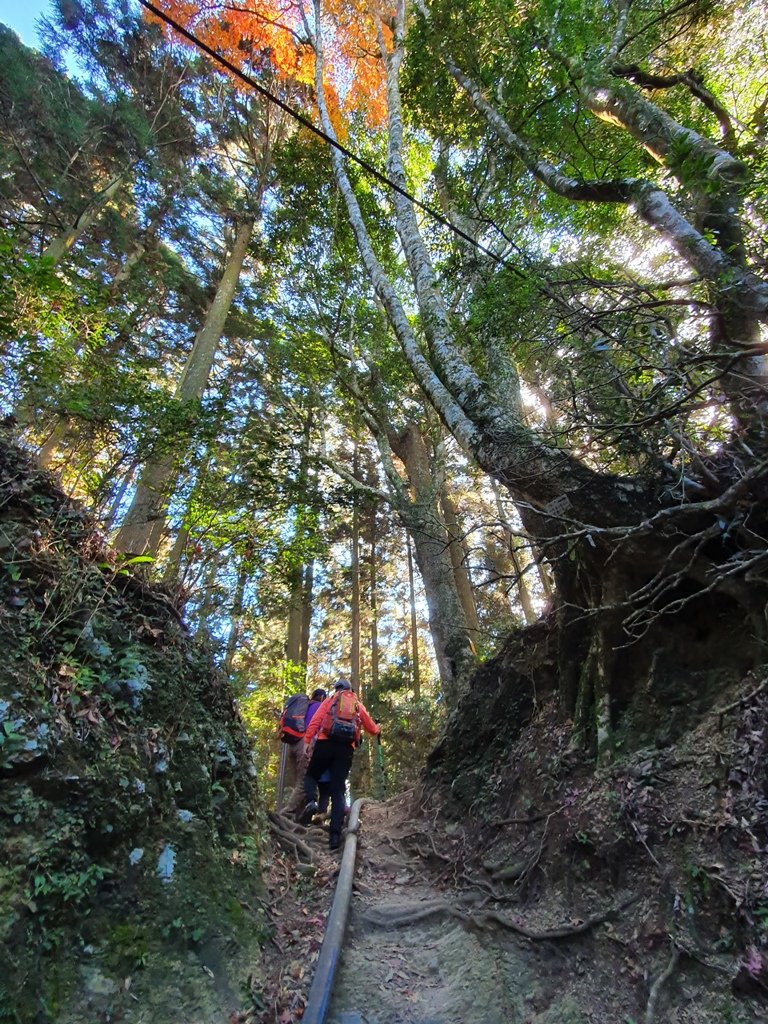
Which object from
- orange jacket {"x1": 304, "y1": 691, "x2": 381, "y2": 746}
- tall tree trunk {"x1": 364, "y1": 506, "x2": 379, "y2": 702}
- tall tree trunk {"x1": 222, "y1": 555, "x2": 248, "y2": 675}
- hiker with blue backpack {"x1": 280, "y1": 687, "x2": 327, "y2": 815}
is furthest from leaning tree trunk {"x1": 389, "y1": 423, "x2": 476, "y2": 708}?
tall tree trunk {"x1": 364, "y1": 506, "x2": 379, "y2": 702}

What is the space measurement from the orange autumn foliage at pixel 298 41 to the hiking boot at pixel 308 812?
14849 millimetres

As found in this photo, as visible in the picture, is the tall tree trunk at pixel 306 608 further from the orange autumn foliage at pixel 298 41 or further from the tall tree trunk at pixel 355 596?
the orange autumn foliage at pixel 298 41

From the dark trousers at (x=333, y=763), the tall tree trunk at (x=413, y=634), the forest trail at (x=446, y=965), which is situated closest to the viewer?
the forest trail at (x=446, y=965)

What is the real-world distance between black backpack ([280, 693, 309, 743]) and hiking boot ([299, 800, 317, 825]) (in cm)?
130

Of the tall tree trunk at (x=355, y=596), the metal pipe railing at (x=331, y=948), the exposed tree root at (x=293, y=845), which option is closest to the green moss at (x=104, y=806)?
the metal pipe railing at (x=331, y=948)

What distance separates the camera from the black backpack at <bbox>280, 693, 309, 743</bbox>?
7809 mm

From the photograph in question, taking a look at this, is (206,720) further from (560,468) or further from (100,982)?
(560,468)

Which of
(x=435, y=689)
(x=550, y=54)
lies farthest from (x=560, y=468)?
(x=435, y=689)

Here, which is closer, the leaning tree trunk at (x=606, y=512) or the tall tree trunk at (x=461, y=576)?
the leaning tree trunk at (x=606, y=512)

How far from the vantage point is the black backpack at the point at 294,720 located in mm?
7809

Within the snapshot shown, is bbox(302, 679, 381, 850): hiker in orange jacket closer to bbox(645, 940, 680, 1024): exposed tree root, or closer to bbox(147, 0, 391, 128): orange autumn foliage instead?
bbox(645, 940, 680, 1024): exposed tree root

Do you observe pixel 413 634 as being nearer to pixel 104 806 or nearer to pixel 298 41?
pixel 104 806

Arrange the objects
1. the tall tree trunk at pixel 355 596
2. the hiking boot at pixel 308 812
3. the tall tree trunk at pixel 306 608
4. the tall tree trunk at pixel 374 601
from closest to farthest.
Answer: the hiking boot at pixel 308 812 < the tall tree trunk at pixel 306 608 < the tall tree trunk at pixel 355 596 < the tall tree trunk at pixel 374 601

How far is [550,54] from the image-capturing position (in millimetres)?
6883
